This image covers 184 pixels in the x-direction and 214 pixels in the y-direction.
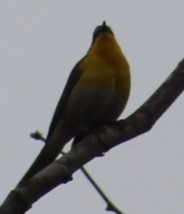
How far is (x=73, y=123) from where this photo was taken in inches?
183

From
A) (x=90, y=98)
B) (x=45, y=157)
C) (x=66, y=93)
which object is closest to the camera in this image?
(x=45, y=157)

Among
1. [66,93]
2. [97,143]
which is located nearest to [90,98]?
[66,93]

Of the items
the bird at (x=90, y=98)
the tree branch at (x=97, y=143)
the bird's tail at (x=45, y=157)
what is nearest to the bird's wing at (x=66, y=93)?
the bird at (x=90, y=98)

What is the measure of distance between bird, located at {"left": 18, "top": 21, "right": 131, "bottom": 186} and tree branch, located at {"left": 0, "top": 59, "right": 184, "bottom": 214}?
1407 millimetres

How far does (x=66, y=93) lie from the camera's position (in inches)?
196

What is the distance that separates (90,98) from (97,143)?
1.95 meters

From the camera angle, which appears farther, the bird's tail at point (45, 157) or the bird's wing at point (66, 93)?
the bird's wing at point (66, 93)

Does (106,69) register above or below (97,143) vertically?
above

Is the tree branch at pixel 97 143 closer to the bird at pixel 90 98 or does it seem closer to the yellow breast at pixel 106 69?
the bird at pixel 90 98

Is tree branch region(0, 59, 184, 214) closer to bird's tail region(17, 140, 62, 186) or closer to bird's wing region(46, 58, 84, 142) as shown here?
bird's tail region(17, 140, 62, 186)

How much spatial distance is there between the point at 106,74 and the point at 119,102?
0.27 metres

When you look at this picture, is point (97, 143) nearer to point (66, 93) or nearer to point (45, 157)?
point (45, 157)

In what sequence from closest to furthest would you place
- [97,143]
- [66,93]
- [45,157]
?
[97,143]
[45,157]
[66,93]

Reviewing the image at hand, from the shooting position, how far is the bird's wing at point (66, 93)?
473 cm
